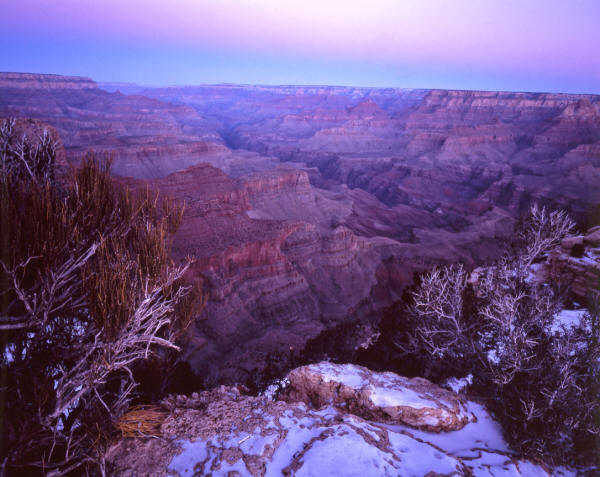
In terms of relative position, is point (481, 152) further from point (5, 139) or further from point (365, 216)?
point (5, 139)

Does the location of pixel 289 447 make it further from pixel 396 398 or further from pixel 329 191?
pixel 329 191

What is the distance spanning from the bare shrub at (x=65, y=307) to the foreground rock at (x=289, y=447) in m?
0.94

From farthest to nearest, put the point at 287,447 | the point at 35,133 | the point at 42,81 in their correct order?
1. the point at 42,81
2. the point at 35,133
3. the point at 287,447

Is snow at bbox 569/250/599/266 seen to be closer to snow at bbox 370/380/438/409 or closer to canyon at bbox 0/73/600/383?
canyon at bbox 0/73/600/383

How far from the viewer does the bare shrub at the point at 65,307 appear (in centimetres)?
407

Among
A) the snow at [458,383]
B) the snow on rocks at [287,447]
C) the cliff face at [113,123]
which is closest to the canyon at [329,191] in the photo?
the cliff face at [113,123]

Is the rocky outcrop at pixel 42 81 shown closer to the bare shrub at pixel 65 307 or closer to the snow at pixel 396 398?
the bare shrub at pixel 65 307

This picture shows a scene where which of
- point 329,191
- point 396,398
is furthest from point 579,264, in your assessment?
point 329,191

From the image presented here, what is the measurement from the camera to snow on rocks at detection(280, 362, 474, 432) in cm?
725

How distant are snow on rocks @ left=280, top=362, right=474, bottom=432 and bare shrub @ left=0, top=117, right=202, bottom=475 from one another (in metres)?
4.19

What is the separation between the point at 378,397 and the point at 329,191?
66301 millimetres

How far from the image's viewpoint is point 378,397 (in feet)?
24.6

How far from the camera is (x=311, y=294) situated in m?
31.3

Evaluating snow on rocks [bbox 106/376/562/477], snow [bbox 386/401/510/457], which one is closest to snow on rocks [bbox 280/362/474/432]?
snow [bbox 386/401/510/457]
